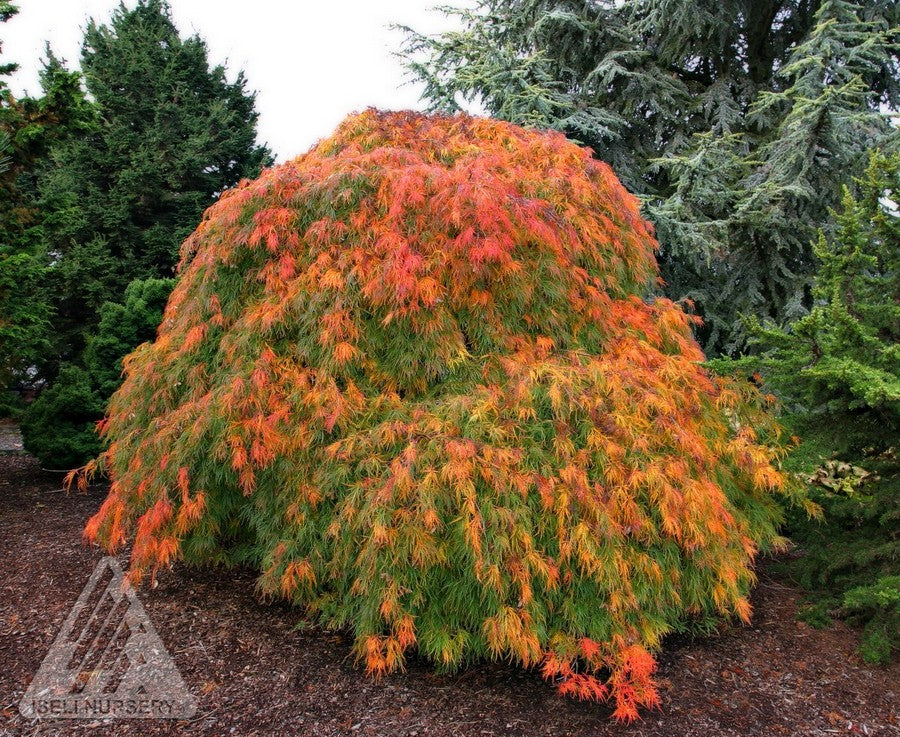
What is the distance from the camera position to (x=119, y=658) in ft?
11.0

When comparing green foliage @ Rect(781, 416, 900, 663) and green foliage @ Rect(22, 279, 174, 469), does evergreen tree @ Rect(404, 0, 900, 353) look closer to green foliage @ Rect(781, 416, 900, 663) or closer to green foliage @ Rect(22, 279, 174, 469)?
green foliage @ Rect(781, 416, 900, 663)

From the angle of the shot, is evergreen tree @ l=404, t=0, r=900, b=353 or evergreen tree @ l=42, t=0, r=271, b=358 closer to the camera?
evergreen tree @ l=404, t=0, r=900, b=353

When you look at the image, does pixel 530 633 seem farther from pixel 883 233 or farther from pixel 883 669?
pixel 883 233

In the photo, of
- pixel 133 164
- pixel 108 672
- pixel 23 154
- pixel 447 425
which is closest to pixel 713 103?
pixel 447 425

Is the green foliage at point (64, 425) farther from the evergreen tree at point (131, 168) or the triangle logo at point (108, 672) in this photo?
the triangle logo at point (108, 672)

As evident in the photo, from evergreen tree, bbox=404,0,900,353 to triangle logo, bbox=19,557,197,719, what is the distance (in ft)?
19.1

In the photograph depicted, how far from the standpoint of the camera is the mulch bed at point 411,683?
9.57ft

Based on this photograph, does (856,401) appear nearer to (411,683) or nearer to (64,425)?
(411,683)

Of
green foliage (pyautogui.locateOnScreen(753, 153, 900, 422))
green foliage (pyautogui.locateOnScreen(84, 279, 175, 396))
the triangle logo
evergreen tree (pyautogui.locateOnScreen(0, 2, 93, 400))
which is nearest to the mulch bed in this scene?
the triangle logo

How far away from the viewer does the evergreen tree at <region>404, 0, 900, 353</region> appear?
6488mm

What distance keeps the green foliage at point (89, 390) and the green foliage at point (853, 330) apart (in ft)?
20.3

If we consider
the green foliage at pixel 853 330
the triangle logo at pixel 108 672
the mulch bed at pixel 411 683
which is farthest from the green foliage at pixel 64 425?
the green foliage at pixel 853 330

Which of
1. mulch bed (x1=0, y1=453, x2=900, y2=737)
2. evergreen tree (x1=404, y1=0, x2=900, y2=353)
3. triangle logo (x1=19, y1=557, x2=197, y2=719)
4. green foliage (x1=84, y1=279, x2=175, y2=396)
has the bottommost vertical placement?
triangle logo (x1=19, y1=557, x2=197, y2=719)

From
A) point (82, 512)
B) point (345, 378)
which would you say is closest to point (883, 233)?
point (345, 378)
